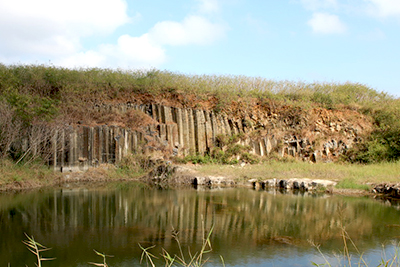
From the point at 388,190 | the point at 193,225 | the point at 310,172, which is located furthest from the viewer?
the point at 310,172

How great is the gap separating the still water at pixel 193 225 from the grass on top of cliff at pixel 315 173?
80.4 inches

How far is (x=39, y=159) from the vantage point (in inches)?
720

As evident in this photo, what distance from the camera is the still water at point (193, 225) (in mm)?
8062

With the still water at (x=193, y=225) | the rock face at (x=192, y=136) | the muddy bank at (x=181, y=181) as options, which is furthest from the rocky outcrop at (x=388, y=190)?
the rock face at (x=192, y=136)

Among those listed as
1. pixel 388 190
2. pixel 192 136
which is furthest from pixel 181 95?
pixel 388 190

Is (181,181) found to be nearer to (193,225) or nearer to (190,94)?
(193,225)

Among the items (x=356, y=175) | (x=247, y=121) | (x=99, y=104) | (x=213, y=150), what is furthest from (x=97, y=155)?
(x=356, y=175)

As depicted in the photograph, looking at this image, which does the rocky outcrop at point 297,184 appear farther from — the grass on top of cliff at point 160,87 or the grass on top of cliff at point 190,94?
the grass on top of cliff at point 160,87

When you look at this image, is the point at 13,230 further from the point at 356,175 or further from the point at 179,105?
the point at 179,105

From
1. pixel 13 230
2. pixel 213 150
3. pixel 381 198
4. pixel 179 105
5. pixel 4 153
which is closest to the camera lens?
pixel 13 230

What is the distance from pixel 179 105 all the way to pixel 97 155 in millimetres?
6877

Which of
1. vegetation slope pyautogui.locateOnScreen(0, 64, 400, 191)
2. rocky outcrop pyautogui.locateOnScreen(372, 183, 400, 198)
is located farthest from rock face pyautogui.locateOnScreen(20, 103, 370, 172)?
rocky outcrop pyautogui.locateOnScreen(372, 183, 400, 198)

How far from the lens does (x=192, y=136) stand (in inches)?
922

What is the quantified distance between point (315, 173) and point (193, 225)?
9508 mm
